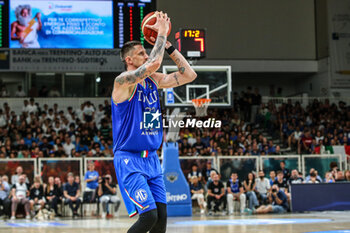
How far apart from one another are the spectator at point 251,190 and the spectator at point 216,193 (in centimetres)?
80

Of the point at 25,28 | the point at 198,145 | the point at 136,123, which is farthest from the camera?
the point at 198,145

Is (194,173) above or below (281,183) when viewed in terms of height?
above

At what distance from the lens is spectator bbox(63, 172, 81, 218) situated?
1537cm

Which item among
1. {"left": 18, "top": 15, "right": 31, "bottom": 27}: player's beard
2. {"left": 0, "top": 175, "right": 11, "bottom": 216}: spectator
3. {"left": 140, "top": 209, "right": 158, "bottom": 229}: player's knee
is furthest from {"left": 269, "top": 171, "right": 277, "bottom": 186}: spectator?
{"left": 140, "top": 209, "right": 158, "bottom": 229}: player's knee

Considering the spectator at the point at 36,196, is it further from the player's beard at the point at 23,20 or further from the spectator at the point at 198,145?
the player's beard at the point at 23,20

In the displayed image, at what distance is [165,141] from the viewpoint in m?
14.6

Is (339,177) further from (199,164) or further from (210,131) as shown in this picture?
(210,131)

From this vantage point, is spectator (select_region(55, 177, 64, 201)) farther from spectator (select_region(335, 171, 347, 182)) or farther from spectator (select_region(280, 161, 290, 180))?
spectator (select_region(335, 171, 347, 182))

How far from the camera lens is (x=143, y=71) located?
4750 mm

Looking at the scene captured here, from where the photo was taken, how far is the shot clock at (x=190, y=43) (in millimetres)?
12268

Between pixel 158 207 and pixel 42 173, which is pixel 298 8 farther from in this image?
pixel 158 207

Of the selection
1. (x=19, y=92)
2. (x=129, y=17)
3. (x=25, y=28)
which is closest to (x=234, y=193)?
(x=129, y=17)

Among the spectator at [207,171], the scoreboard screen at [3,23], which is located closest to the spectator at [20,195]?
the scoreboard screen at [3,23]

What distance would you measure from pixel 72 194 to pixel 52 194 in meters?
0.57
